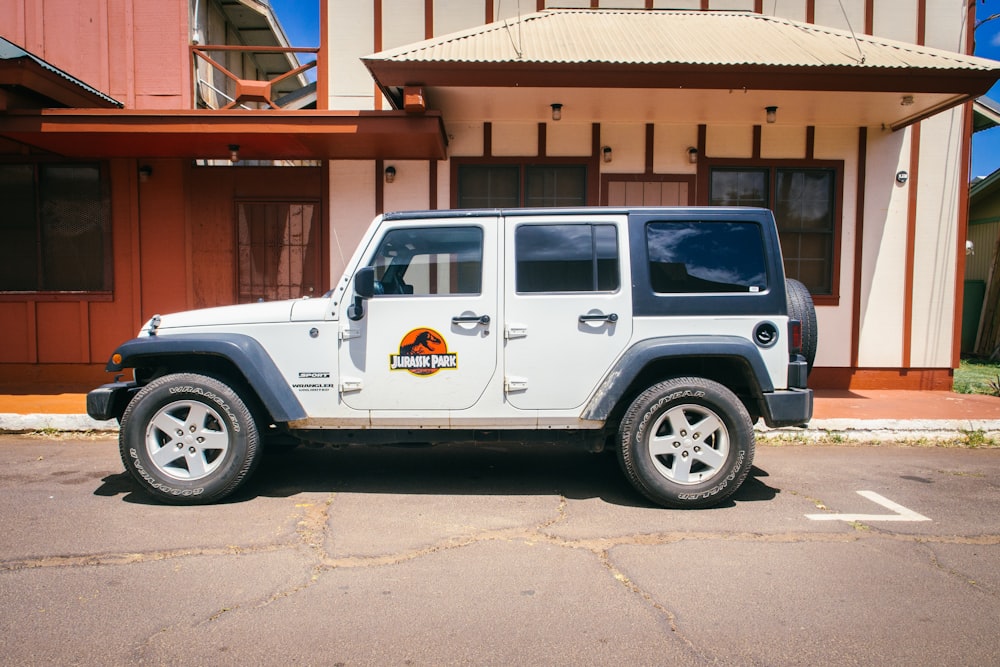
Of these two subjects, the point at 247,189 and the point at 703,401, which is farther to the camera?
the point at 247,189

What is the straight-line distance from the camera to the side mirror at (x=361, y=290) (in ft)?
14.8

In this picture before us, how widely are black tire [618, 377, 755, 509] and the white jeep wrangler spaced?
0.5 inches

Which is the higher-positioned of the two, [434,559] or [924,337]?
[924,337]

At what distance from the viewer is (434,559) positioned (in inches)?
148

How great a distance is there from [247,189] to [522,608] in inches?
306

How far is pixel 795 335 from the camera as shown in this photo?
184 inches

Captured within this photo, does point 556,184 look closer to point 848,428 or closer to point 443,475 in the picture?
point 848,428

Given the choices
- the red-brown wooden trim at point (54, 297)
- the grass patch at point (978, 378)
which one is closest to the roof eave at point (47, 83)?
the red-brown wooden trim at point (54, 297)

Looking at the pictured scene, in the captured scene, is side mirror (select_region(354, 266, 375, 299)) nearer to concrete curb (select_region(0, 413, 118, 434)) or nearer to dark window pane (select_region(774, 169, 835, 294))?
concrete curb (select_region(0, 413, 118, 434))

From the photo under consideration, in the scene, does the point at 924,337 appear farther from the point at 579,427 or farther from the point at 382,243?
the point at 382,243

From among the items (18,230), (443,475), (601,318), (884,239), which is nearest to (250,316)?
(443,475)

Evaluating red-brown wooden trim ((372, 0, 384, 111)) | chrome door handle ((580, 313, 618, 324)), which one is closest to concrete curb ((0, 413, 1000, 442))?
chrome door handle ((580, 313, 618, 324))

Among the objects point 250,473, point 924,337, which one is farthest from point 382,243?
point 924,337

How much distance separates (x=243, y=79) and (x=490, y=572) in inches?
492
